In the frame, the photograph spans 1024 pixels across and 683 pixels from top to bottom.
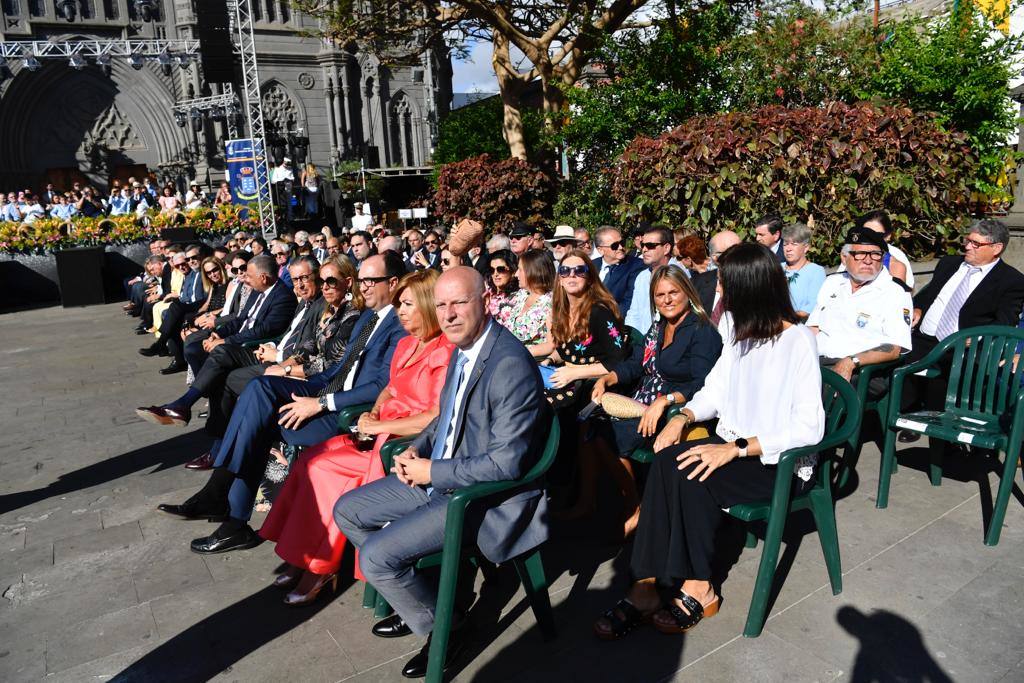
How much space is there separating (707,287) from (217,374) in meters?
3.62

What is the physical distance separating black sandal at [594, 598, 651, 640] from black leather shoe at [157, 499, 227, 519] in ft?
7.92

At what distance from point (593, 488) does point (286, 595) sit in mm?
1701

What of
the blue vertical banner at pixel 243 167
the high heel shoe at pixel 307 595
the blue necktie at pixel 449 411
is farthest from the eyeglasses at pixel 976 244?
the blue vertical banner at pixel 243 167

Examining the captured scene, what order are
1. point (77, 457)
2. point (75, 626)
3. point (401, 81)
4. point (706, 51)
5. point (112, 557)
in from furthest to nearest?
1. point (401, 81)
2. point (706, 51)
3. point (77, 457)
4. point (112, 557)
5. point (75, 626)

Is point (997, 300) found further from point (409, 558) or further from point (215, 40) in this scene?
point (215, 40)

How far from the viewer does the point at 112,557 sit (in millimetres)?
4199

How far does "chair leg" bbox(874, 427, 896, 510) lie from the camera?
4008mm

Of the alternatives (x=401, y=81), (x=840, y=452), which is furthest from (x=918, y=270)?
(x=401, y=81)

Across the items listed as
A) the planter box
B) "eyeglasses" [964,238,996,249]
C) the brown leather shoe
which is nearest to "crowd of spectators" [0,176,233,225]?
the planter box

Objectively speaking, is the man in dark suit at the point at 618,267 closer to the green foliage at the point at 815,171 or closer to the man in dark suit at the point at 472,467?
the green foliage at the point at 815,171

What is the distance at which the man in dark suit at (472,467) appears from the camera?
9.30 feet

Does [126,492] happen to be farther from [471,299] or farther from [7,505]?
[471,299]

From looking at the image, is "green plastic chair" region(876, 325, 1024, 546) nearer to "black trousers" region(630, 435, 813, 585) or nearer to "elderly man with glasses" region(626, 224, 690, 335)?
"black trousers" region(630, 435, 813, 585)

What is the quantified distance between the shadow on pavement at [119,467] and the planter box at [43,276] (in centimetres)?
1156
